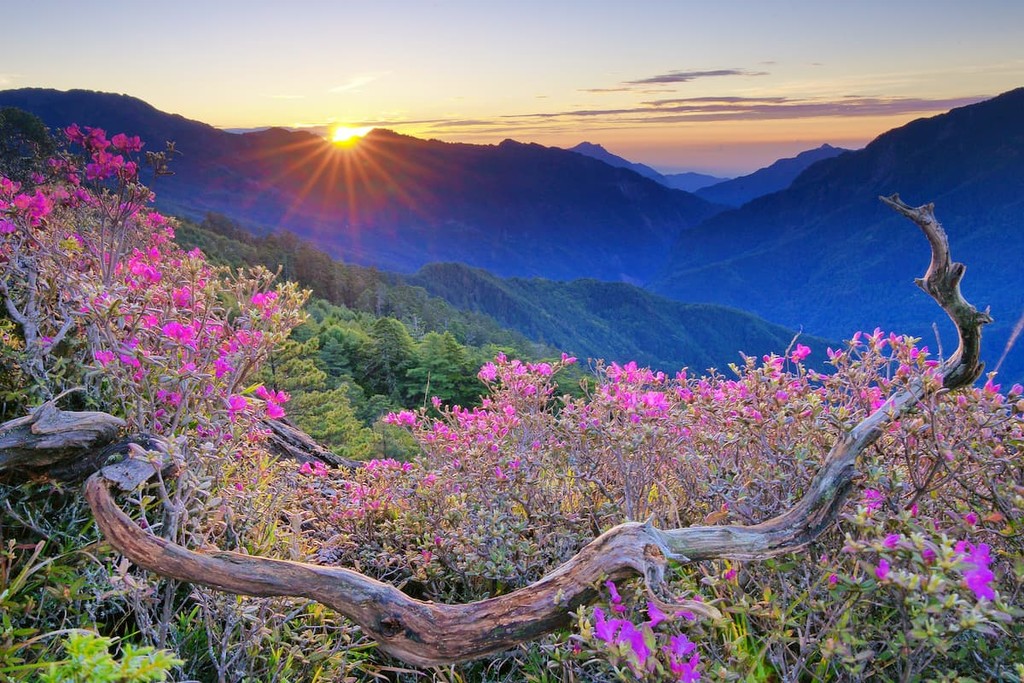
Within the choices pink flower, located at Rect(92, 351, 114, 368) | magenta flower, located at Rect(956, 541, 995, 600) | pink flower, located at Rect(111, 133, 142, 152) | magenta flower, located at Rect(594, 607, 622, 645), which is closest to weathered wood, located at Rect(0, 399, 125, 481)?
pink flower, located at Rect(92, 351, 114, 368)

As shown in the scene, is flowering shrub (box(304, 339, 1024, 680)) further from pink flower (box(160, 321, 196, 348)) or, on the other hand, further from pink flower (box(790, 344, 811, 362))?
pink flower (box(160, 321, 196, 348))

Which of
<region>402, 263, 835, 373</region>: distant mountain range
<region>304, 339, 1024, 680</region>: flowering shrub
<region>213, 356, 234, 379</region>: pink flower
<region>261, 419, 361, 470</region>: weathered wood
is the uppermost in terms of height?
<region>213, 356, 234, 379</region>: pink flower

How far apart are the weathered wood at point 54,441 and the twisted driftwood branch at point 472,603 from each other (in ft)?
1.44

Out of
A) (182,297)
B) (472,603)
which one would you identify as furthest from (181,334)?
(472,603)

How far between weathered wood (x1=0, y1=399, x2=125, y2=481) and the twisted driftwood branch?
1.44 ft

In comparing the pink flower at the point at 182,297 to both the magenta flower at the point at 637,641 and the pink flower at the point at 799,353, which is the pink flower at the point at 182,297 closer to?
the magenta flower at the point at 637,641

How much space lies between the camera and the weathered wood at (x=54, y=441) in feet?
7.97

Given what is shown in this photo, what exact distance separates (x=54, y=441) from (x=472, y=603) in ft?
5.44

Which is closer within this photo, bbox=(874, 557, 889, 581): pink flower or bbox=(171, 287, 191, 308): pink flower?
bbox=(874, 557, 889, 581): pink flower

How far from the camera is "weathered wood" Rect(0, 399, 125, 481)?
7.97ft

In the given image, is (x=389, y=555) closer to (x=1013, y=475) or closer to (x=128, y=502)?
(x=128, y=502)

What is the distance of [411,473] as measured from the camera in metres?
3.97

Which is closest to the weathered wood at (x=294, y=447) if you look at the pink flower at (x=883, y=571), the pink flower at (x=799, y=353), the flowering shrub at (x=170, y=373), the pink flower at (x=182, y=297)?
the flowering shrub at (x=170, y=373)

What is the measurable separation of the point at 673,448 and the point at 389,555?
1.52m
